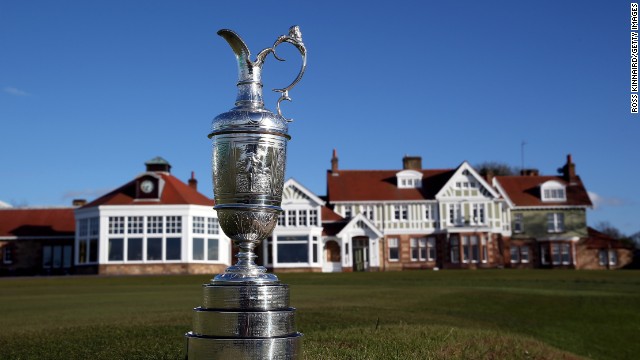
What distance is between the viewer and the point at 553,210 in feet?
182

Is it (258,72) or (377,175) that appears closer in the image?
(258,72)

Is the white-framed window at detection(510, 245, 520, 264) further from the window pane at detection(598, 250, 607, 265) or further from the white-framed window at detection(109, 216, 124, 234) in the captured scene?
the white-framed window at detection(109, 216, 124, 234)

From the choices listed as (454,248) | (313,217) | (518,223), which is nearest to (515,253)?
(518,223)

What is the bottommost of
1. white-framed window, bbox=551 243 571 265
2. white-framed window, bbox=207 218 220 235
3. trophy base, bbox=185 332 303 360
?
trophy base, bbox=185 332 303 360

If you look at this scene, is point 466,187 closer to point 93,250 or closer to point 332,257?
point 332,257

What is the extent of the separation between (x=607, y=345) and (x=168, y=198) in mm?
34650

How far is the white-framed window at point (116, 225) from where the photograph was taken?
4466cm

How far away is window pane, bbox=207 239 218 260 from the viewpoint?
45.4 metres

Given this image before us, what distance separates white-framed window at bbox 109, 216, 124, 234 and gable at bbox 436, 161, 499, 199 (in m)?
24.1

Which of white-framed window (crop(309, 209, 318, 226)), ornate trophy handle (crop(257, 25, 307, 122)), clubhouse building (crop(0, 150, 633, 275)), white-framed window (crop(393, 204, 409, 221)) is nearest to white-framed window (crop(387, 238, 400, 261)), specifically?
clubhouse building (crop(0, 150, 633, 275))

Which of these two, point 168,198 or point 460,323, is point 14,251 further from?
point 460,323

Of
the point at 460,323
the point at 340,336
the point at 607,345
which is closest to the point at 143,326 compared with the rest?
the point at 340,336

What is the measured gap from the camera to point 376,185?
→ 54125mm

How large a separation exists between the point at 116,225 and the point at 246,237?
135 ft
